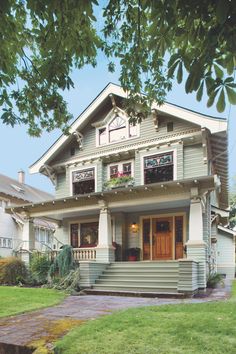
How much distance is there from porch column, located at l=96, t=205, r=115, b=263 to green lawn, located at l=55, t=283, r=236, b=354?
6899 mm

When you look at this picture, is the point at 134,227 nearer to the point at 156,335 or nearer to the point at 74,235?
the point at 74,235

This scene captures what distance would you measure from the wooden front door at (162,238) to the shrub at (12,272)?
5.20 meters

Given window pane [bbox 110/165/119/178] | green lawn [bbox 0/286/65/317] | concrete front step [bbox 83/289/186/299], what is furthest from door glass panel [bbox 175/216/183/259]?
green lawn [bbox 0/286/65/317]

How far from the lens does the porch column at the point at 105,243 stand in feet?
41.3

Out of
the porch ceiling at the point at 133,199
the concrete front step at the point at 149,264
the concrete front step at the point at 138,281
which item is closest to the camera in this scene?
the concrete front step at the point at 138,281

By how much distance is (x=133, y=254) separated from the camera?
1419cm

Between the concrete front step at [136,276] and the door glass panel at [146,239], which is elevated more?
the door glass panel at [146,239]

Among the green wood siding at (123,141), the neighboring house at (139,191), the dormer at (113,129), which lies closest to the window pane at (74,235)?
the neighboring house at (139,191)

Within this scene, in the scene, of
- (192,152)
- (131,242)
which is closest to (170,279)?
(131,242)

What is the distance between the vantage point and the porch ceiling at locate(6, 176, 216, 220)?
443 inches

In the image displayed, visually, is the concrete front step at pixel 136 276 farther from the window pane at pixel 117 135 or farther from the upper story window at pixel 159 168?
the window pane at pixel 117 135

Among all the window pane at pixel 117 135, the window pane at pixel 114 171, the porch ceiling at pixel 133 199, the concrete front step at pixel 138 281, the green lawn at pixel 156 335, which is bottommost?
the concrete front step at pixel 138 281

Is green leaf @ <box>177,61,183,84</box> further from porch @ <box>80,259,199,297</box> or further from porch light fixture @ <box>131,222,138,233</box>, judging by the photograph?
porch light fixture @ <box>131,222,138,233</box>

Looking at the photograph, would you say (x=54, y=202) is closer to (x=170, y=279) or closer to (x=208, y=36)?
(x=170, y=279)
